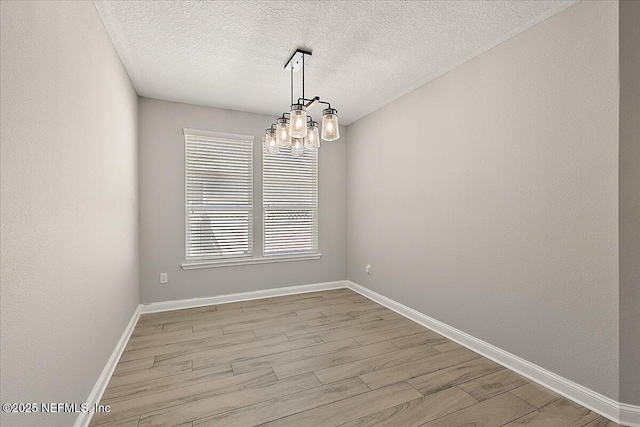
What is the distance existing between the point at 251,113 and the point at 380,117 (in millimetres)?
1807

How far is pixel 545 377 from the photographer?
215 cm

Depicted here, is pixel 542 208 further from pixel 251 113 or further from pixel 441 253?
pixel 251 113

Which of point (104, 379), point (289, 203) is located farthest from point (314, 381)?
point (289, 203)

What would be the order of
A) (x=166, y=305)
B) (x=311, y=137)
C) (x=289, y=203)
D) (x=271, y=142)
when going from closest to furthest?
(x=311, y=137) < (x=271, y=142) < (x=166, y=305) < (x=289, y=203)

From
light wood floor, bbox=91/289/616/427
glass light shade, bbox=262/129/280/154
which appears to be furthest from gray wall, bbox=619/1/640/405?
glass light shade, bbox=262/129/280/154

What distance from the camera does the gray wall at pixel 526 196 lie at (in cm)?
186

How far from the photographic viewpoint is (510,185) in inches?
94.0

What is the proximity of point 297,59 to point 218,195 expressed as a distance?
2.11 meters

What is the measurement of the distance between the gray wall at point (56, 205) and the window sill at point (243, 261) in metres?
1.45

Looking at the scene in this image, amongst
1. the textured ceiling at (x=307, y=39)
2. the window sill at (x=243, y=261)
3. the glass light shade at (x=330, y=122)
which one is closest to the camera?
the textured ceiling at (x=307, y=39)

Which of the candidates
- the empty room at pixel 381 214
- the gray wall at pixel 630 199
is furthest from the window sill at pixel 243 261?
the gray wall at pixel 630 199

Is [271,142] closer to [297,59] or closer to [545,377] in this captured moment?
[297,59]

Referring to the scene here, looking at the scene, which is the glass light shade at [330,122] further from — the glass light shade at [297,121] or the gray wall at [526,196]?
the gray wall at [526,196]

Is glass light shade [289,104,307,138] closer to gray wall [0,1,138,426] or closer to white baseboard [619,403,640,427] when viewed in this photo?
gray wall [0,1,138,426]
